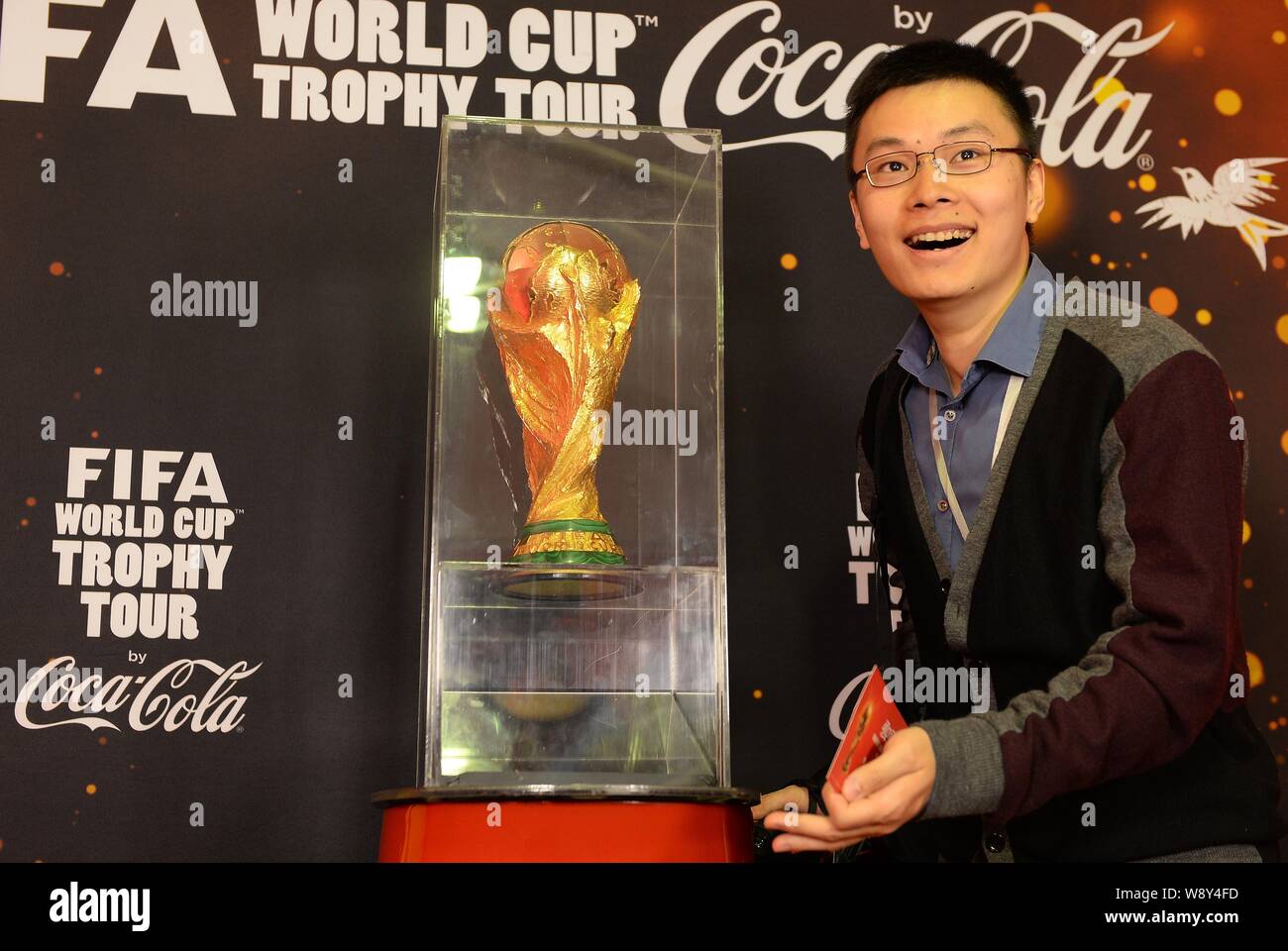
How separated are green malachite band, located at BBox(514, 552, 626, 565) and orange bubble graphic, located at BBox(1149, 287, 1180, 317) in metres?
1.69

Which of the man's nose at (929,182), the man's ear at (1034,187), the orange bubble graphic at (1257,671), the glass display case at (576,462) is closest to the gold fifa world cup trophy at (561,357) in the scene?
the glass display case at (576,462)

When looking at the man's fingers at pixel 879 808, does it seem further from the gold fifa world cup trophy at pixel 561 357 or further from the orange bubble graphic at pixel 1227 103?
the orange bubble graphic at pixel 1227 103

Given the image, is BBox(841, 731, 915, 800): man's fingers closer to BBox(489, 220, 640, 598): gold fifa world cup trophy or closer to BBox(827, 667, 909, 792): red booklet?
BBox(827, 667, 909, 792): red booklet

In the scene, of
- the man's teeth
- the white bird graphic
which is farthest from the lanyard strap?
the white bird graphic

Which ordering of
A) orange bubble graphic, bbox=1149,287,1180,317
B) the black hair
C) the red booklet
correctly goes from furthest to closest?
orange bubble graphic, bbox=1149,287,1180,317 < the black hair < the red booklet

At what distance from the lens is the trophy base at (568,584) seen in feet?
6.96

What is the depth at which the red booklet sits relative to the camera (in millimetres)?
1598

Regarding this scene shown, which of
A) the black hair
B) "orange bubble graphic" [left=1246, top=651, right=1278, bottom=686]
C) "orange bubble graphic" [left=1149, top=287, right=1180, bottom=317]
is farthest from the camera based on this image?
"orange bubble graphic" [left=1149, top=287, right=1180, bottom=317]

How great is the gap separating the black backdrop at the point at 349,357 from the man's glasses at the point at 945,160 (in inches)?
41.3

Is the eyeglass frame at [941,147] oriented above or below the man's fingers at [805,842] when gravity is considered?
above

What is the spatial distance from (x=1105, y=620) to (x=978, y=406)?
37 cm

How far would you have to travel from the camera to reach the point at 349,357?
9.69 ft

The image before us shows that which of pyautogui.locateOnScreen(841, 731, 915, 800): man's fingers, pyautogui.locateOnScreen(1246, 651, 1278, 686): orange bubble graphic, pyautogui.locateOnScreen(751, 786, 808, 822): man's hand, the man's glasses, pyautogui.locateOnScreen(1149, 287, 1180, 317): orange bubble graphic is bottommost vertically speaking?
pyautogui.locateOnScreen(751, 786, 808, 822): man's hand
